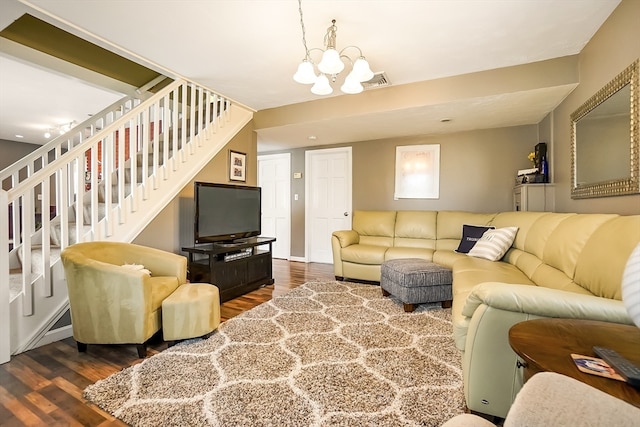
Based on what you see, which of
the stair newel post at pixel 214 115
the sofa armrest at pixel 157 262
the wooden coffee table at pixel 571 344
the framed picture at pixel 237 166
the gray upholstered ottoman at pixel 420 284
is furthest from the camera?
the framed picture at pixel 237 166

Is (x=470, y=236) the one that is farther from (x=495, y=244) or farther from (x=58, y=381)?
(x=58, y=381)

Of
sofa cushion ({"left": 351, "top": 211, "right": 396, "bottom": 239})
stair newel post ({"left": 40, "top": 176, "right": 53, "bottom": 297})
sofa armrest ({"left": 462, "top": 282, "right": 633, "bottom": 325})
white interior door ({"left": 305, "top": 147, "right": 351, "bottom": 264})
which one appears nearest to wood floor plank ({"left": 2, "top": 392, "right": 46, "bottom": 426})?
stair newel post ({"left": 40, "top": 176, "right": 53, "bottom": 297})

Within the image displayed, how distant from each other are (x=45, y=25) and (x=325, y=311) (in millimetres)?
3834

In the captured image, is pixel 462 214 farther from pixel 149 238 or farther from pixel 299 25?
pixel 149 238

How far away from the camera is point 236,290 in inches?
125

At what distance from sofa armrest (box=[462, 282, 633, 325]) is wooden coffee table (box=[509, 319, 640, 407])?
7cm

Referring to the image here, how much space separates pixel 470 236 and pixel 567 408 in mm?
3191

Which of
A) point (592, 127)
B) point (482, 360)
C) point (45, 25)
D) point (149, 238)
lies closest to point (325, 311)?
point (482, 360)

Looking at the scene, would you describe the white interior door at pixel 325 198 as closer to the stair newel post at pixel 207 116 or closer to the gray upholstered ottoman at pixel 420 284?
the stair newel post at pixel 207 116

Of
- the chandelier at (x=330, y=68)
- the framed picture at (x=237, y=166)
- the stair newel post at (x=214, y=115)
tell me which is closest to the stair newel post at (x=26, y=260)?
the stair newel post at (x=214, y=115)

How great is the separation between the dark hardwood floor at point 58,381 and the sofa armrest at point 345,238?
237 centimetres

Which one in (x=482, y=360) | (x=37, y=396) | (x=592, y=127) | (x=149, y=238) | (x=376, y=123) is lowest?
(x=37, y=396)

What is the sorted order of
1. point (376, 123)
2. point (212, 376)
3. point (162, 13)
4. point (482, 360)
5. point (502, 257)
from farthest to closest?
1. point (376, 123)
2. point (502, 257)
3. point (162, 13)
4. point (212, 376)
5. point (482, 360)

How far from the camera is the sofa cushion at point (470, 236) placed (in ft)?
11.1
